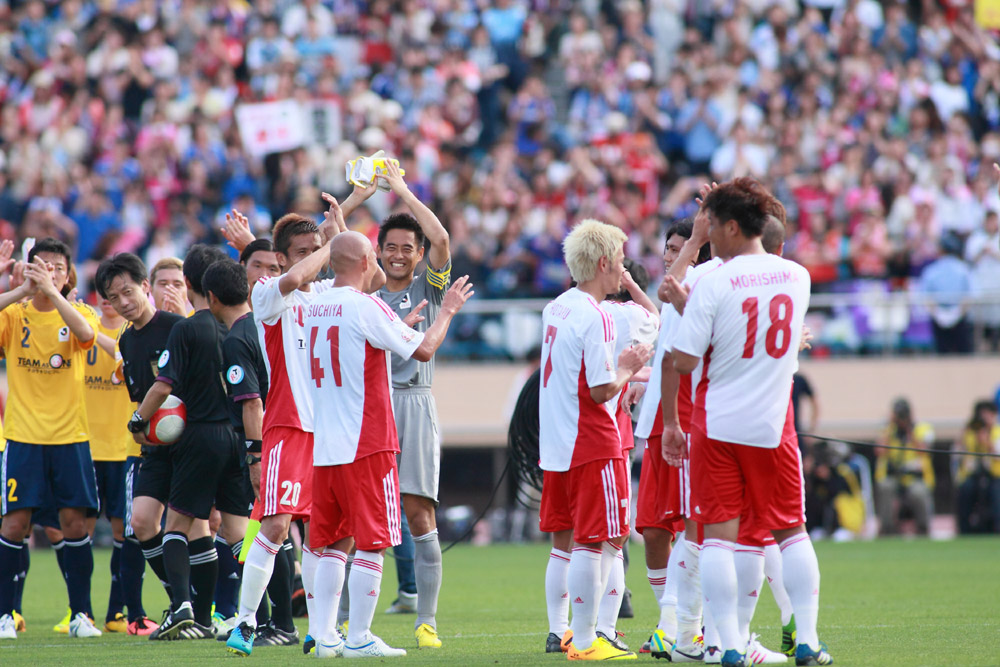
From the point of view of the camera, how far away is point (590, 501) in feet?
23.3

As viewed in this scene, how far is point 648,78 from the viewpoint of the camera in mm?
23781

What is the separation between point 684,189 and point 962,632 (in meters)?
13.9

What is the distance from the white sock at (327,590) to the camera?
7.21 metres

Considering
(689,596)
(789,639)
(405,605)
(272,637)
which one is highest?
(689,596)

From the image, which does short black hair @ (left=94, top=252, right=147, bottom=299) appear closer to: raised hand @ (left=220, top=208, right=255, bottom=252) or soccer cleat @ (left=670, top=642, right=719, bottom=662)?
raised hand @ (left=220, top=208, right=255, bottom=252)

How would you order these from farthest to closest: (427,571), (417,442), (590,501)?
1. (417,442)
2. (427,571)
3. (590,501)

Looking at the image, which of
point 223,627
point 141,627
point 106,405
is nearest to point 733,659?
point 223,627

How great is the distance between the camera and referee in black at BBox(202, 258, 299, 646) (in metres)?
8.27

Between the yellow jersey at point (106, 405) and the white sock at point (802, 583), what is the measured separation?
5.62 meters

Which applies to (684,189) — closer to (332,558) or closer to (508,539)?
(508,539)

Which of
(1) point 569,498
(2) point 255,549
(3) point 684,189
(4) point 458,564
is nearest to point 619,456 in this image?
(1) point 569,498

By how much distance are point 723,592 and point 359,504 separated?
205 cm

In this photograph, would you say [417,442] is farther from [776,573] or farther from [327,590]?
[776,573]

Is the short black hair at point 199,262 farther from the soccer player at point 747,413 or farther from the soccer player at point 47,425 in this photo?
the soccer player at point 747,413
